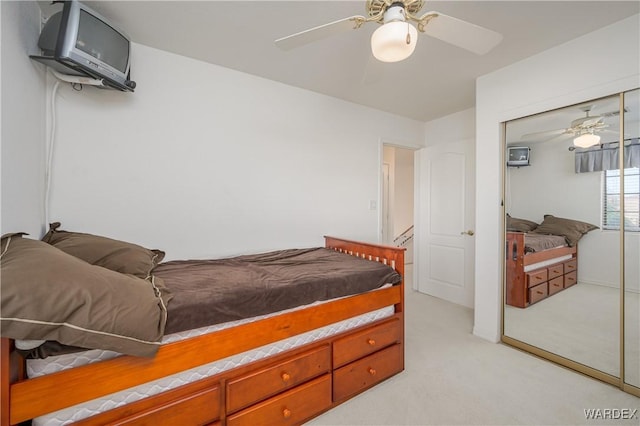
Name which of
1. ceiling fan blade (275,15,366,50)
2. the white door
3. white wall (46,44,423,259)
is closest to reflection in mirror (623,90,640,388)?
the white door

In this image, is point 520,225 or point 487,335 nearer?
point 520,225

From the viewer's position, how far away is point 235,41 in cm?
198

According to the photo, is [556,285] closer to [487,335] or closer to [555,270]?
[555,270]

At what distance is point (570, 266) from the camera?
2135 millimetres

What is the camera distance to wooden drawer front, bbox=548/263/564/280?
2.20 metres

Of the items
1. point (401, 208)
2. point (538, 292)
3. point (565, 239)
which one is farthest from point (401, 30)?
point (401, 208)

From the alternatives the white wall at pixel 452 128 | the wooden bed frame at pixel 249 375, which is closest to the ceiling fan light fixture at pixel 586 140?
the white wall at pixel 452 128

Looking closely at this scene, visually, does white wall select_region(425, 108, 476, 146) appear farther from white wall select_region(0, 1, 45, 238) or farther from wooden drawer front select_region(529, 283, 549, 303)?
white wall select_region(0, 1, 45, 238)

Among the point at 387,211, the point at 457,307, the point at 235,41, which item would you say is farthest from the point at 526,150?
the point at 387,211

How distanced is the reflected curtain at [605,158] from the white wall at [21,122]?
3.45 m

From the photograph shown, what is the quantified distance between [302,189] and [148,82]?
5.13 ft

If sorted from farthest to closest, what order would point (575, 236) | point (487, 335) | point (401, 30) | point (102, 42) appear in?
1. point (487, 335)
2. point (575, 236)
3. point (102, 42)
4. point (401, 30)

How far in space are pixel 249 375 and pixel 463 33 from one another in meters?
2.01

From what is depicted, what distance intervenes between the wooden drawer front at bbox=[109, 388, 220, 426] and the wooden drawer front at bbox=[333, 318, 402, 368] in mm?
696
